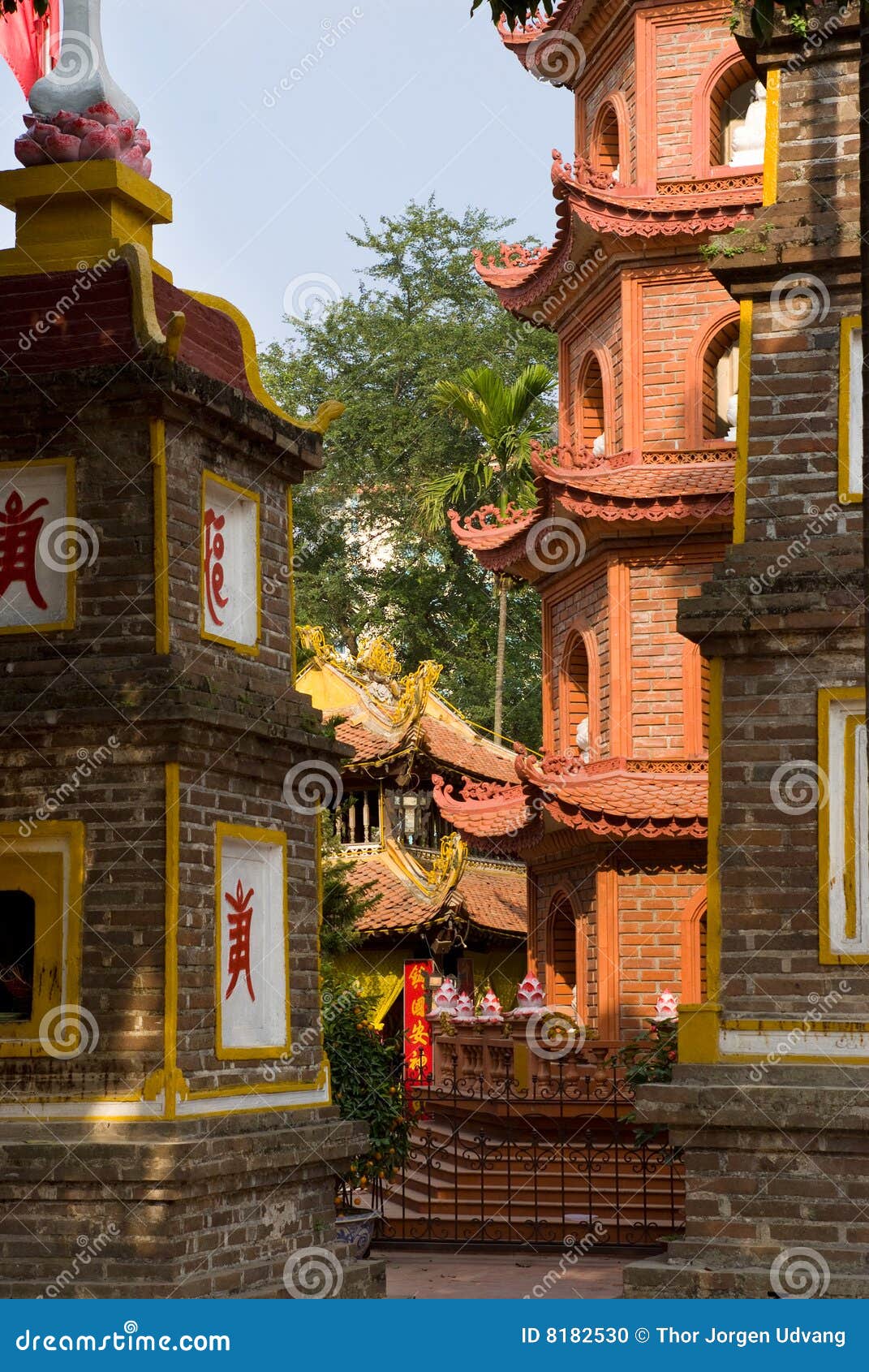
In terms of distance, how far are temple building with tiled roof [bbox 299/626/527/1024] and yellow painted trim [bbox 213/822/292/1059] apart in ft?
45.5

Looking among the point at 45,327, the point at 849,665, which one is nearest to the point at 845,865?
the point at 849,665

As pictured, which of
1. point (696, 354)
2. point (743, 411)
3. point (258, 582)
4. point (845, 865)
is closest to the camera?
point (845, 865)

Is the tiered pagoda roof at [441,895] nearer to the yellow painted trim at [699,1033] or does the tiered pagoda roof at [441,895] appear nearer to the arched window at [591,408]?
the arched window at [591,408]

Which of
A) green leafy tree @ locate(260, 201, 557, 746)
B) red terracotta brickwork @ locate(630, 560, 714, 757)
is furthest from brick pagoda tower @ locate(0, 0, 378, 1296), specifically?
green leafy tree @ locate(260, 201, 557, 746)

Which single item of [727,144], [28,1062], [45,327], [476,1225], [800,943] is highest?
[727,144]

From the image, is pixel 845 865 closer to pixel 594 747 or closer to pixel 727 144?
pixel 594 747

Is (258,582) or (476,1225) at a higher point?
(258,582)

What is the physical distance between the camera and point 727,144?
18844 mm

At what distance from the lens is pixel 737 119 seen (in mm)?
18938

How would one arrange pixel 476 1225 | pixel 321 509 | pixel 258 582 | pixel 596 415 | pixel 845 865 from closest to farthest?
pixel 845 865 → pixel 258 582 → pixel 476 1225 → pixel 596 415 → pixel 321 509

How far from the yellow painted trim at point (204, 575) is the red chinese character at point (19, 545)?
86cm

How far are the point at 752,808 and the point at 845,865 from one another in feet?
1.77

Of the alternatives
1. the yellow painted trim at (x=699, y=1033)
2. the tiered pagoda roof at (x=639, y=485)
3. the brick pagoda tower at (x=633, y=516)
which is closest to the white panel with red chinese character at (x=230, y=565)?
the yellow painted trim at (x=699, y=1033)

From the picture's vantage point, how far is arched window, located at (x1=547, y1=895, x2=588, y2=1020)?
60.1ft
